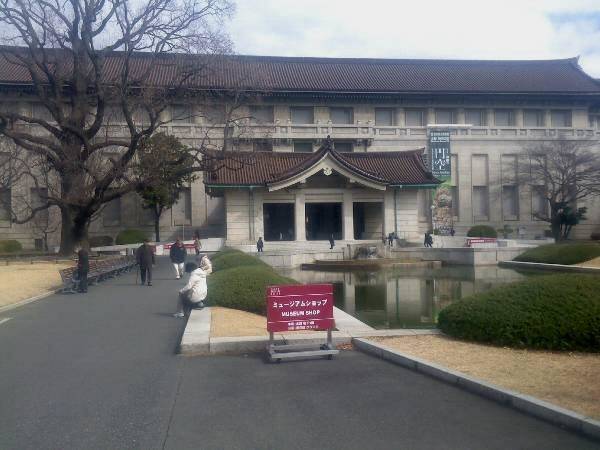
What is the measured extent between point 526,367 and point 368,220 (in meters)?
38.0

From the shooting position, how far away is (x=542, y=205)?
51.2 meters

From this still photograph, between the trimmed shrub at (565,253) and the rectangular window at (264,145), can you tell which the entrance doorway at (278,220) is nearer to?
the rectangular window at (264,145)

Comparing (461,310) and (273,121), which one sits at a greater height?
(273,121)

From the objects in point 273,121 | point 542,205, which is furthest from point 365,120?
point 542,205

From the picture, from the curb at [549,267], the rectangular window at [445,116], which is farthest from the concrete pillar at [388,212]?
the rectangular window at [445,116]

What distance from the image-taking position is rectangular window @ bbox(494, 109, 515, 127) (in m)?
53.2

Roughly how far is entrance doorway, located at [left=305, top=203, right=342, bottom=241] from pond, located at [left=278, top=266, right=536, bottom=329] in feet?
54.3

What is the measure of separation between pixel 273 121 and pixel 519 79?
24717 millimetres

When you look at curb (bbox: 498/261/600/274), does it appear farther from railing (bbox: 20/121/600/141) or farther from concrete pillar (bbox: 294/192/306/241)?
railing (bbox: 20/121/600/141)

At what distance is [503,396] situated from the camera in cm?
610

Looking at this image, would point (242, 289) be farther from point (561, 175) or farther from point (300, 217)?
point (561, 175)

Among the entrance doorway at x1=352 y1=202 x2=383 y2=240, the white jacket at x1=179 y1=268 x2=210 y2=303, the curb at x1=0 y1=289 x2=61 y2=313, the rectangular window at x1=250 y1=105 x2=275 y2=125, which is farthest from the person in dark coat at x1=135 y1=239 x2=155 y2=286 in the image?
the rectangular window at x1=250 y1=105 x2=275 y2=125

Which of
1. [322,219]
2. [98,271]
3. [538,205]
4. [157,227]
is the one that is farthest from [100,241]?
[538,205]

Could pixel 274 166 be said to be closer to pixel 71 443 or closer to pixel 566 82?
pixel 566 82
